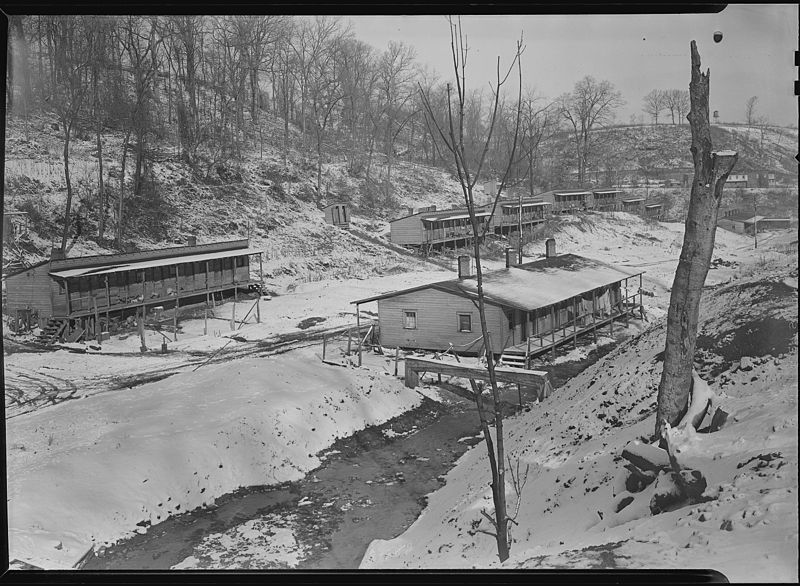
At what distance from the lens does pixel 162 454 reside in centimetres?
737

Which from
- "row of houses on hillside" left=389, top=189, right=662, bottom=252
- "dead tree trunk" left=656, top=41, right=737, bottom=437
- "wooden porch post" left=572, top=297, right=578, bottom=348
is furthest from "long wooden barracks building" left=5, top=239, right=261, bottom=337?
"dead tree trunk" left=656, top=41, right=737, bottom=437

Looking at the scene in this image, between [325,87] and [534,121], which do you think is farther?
[325,87]

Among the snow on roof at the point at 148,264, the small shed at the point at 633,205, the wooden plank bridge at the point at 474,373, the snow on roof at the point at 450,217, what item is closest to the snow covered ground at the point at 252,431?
the small shed at the point at 633,205

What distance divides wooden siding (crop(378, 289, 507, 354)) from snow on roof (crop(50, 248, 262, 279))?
375cm

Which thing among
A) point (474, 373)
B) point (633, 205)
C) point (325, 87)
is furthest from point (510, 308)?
point (325, 87)

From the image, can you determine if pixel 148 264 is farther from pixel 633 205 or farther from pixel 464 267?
pixel 633 205

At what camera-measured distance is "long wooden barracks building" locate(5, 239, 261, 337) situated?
14125 mm

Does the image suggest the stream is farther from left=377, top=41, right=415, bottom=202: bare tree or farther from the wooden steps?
the wooden steps

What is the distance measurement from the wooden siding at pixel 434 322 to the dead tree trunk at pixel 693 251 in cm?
752

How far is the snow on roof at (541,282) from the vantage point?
11586 mm

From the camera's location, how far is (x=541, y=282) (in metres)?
12.3

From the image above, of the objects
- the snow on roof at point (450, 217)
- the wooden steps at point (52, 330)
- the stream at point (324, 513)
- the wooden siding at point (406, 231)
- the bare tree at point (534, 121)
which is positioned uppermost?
the bare tree at point (534, 121)

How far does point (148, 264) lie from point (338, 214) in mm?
4701

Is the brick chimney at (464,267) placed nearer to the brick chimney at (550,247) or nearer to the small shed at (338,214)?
the brick chimney at (550,247)
